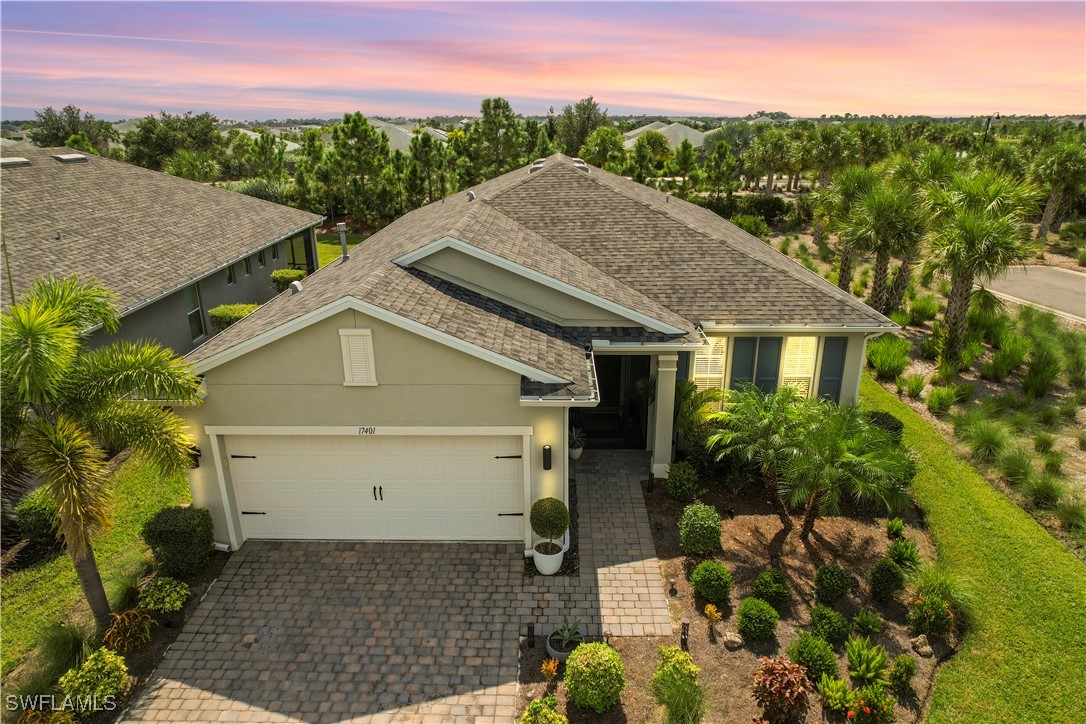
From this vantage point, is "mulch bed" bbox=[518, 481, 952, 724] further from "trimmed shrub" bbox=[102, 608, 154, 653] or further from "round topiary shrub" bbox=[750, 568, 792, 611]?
"trimmed shrub" bbox=[102, 608, 154, 653]

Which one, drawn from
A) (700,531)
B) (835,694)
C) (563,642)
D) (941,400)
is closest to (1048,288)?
(941,400)

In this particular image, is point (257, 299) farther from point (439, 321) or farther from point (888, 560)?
point (888, 560)

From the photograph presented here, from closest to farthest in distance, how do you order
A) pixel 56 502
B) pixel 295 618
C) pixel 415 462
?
pixel 56 502 < pixel 295 618 < pixel 415 462

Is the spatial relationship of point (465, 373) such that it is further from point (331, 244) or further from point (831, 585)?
point (331, 244)

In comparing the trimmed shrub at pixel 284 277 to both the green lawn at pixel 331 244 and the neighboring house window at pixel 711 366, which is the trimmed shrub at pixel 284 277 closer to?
the green lawn at pixel 331 244

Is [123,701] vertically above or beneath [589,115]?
beneath

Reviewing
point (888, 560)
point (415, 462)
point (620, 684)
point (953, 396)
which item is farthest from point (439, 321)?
point (953, 396)

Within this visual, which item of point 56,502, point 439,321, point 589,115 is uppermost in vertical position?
point 589,115
